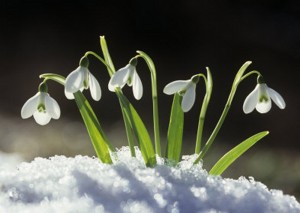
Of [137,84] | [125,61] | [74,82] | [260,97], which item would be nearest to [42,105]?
[74,82]

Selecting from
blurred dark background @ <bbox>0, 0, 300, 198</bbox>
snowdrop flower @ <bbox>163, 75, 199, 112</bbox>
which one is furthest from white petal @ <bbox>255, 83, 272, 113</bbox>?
blurred dark background @ <bbox>0, 0, 300, 198</bbox>

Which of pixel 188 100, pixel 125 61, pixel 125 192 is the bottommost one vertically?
pixel 125 192

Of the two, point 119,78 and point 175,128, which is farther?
point 175,128

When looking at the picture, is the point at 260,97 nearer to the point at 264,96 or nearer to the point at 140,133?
the point at 264,96

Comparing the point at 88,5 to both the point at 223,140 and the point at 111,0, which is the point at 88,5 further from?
the point at 223,140

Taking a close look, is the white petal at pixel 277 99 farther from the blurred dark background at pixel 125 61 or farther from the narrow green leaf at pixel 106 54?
the blurred dark background at pixel 125 61

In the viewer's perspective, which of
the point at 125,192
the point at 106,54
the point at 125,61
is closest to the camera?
the point at 125,192
